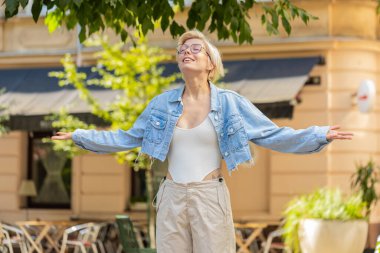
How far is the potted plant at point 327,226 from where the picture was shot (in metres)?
11.8

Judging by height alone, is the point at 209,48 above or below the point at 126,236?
above

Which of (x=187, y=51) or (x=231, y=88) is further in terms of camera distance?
(x=231, y=88)

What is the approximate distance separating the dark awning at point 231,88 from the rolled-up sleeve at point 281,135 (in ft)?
31.5

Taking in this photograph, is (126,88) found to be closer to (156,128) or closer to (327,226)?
(327,226)

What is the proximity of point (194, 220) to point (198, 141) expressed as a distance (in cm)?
43

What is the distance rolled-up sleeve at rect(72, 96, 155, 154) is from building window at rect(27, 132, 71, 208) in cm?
1318

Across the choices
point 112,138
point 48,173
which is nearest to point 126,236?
point 112,138

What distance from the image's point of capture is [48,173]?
19094 millimetres

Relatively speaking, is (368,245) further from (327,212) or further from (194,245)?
(194,245)

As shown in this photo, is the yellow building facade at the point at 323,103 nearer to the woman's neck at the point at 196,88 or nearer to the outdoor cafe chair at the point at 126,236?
the outdoor cafe chair at the point at 126,236

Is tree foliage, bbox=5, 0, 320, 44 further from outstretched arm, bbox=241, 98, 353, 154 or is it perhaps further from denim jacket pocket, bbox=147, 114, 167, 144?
outstretched arm, bbox=241, 98, 353, 154

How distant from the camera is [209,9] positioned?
910 cm

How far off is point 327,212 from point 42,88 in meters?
7.38

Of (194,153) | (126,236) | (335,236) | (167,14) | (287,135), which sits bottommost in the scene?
(335,236)
